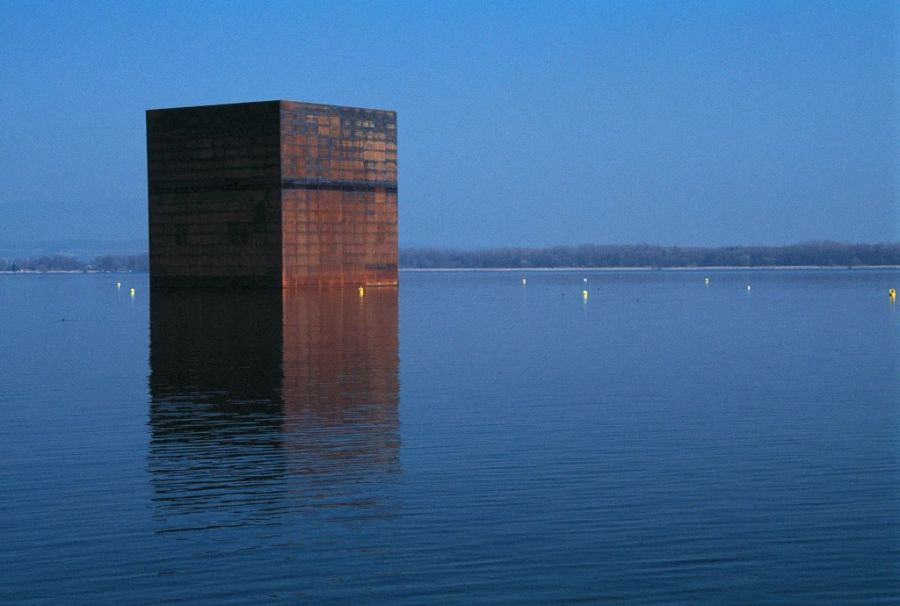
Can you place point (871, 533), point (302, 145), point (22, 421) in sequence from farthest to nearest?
1. point (302, 145)
2. point (22, 421)
3. point (871, 533)

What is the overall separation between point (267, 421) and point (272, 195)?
11754 cm

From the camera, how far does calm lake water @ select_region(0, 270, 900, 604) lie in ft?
54.6

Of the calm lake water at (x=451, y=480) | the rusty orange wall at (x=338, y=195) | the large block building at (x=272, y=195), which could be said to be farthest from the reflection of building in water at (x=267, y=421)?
the rusty orange wall at (x=338, y=195)

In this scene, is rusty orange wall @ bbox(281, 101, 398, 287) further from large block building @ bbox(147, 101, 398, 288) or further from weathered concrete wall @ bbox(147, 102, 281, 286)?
weathered concrete wall @ bbox(147, 102, 281, 286)

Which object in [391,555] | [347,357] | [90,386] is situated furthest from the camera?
[347,357]

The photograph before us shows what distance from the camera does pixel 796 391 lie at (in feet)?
131

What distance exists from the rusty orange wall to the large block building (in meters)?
0.12

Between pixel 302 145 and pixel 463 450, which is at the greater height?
pixel 302 145

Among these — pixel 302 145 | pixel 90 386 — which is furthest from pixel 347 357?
pixel 302 145

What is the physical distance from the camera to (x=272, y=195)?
148250 mm

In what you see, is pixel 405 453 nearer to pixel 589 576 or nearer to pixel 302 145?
pixel 589 576

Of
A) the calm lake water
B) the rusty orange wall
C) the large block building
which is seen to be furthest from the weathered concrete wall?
the calm lake water

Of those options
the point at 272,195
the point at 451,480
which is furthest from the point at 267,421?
the point at 272,195

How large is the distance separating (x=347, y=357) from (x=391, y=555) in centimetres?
3652
